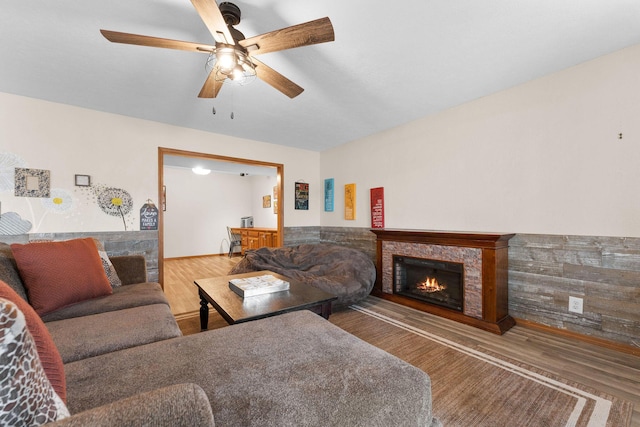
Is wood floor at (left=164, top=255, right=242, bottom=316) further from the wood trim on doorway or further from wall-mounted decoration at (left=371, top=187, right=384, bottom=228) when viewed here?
wall-mounted decoration at (left=371, top=187, right=384, bottom=228)

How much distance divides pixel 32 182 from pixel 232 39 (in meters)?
2.95

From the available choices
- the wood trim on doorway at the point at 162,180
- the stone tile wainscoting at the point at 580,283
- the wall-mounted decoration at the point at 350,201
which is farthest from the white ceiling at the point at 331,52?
the stone tile wainscoting at the point at 580,283

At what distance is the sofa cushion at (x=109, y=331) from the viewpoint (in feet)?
3.84

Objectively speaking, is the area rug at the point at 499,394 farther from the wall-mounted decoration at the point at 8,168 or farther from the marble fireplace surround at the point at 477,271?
the wall-mounted decoration at the point at 8,168

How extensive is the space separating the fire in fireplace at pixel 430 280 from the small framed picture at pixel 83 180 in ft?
12.4

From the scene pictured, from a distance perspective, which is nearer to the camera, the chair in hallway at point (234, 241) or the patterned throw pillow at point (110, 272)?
the patterned throw pillow at point (110, 272)

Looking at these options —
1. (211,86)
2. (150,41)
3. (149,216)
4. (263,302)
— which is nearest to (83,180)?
(149,216)

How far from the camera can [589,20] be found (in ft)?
5.69

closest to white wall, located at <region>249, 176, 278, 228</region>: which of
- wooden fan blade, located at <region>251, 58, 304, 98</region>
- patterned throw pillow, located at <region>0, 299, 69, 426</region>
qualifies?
wooden fan blade, located at <region>251, 58, 304, 98</region>

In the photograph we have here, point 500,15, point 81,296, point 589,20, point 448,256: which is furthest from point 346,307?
point 589,20

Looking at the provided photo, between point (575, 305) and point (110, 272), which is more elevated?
point (110, 272)

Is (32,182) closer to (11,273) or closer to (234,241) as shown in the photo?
(11,273)

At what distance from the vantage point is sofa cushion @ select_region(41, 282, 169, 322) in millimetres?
1584

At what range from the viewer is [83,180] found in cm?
305
